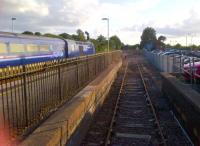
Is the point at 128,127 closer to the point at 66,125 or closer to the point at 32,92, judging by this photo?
the point at 66,125

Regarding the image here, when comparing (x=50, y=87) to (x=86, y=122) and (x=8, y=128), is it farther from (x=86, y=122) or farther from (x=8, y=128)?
(x=8, y=128)

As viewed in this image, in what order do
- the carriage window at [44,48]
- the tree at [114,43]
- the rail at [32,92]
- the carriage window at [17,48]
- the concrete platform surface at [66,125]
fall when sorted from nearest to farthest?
the concrete platform surface at [66,125] → the rail at [32,92] → the carriage window at [17,48] → the carriage window at [44,48] → the tree at [114,43]

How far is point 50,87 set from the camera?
9.16 meters

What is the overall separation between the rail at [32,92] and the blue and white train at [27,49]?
30.4 feet

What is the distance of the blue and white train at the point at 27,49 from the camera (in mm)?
20420

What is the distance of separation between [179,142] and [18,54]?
608 inches

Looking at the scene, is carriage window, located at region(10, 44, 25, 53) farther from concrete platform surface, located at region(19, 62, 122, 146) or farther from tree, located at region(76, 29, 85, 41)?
tree, located at region(76, 29, 85, 41)

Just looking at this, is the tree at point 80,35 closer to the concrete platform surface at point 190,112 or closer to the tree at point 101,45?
the tree at point 101,45

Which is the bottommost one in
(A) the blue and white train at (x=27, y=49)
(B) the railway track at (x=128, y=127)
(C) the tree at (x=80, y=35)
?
(B) the railway track at (x=128, y=127)

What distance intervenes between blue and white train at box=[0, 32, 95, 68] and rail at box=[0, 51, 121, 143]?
927 centimetres

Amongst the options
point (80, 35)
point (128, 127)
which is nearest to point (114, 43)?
point (80, 35)

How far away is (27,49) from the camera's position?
24.7 metres

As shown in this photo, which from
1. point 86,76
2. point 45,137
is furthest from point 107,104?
point 45,137

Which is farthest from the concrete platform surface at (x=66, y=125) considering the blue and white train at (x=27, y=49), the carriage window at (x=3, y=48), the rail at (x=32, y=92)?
the blue and white train at (x=27, y=49)
